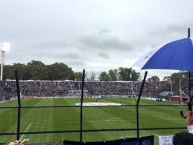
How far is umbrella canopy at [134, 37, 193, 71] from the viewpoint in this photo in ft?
24.0

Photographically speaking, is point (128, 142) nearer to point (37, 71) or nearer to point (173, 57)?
point (173, 57)

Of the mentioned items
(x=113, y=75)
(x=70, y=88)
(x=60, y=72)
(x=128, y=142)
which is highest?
(x=60, y=72)

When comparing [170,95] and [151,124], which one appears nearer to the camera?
[151,124]

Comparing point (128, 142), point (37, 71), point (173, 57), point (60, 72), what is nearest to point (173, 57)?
point (173, 57)

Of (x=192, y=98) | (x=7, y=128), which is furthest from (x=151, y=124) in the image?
(x=192, y=98)

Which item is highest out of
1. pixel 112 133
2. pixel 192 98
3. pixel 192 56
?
pixel 192 56

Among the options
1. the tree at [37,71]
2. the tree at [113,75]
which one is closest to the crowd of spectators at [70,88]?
the tree at [113,75]

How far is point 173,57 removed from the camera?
7422 millimetres

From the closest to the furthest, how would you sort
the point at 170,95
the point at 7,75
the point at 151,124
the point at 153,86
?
the point at 151,124
the point at 170,95
the point at 153,86
the point at 7,75

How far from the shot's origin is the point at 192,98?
28.6 feet

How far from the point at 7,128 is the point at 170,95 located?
39.4m

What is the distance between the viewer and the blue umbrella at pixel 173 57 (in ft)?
24.0

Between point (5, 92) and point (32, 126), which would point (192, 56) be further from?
point (5, 92)

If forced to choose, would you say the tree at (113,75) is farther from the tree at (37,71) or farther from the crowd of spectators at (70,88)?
the crowd of spectators at (70,88)
